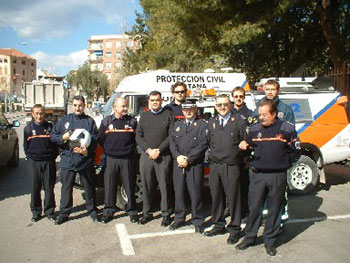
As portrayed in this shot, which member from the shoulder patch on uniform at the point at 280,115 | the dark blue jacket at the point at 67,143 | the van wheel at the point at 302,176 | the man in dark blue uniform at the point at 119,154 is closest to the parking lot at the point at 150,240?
the man in dark blue uniform at the point at 119,154

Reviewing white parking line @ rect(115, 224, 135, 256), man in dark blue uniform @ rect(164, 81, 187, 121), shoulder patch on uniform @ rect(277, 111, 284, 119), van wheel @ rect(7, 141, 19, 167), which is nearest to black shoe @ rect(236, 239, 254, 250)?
white parking line @ rect(115, 224, 135, 256)

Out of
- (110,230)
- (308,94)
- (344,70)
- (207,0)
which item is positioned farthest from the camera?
(207,0)

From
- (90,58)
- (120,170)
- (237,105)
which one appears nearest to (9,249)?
(120,170)

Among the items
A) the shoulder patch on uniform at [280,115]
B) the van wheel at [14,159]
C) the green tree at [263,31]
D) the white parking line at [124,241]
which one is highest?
the green tree at [263,31]

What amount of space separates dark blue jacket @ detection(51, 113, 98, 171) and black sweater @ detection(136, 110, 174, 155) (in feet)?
2.33

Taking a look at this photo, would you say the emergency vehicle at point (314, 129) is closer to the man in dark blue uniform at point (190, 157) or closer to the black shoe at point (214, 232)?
the man in dark blue uniform at point (190, 157)

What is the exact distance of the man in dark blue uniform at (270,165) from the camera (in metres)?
4.06

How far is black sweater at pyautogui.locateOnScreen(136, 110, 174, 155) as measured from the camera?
16.1 ft

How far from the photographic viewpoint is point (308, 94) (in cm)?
672

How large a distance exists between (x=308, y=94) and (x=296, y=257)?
3689mm

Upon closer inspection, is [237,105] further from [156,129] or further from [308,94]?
[308,94]

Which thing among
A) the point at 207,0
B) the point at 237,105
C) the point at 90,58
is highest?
the point at 90,58

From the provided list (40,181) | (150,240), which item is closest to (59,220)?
(40,181)

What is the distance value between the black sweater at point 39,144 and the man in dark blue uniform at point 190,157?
73.7 inches
